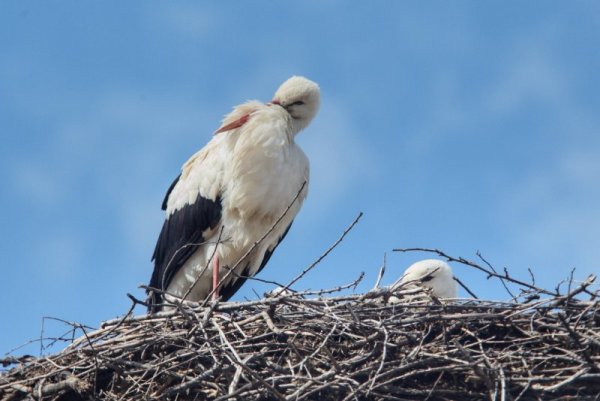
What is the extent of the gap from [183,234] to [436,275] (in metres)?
1.17

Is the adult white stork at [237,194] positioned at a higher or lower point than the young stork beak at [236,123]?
lower

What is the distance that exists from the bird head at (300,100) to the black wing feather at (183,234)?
541 mm

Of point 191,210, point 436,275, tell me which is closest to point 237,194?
point 191,210

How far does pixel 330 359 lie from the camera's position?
128 inches

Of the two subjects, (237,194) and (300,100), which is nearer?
(237,194)

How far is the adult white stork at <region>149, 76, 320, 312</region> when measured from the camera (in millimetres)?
4809

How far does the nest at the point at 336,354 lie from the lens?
10.7 ft

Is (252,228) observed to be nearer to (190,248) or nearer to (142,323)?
(190,248)

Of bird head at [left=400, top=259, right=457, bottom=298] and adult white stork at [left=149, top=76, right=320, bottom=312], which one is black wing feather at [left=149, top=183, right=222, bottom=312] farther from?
bird head at [left=400, top=259, right=457, bottom=298]

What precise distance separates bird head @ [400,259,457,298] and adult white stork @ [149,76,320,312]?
626 mm

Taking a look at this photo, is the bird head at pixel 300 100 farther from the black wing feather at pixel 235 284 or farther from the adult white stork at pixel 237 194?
the black wing feather at pixel 235 284

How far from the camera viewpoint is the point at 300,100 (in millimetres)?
5035

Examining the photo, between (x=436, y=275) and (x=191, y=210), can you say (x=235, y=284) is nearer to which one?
(x=191, y=210)

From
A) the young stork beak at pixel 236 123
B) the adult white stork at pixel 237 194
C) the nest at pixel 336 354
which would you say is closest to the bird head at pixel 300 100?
the adult white stork at pixel 237 194
